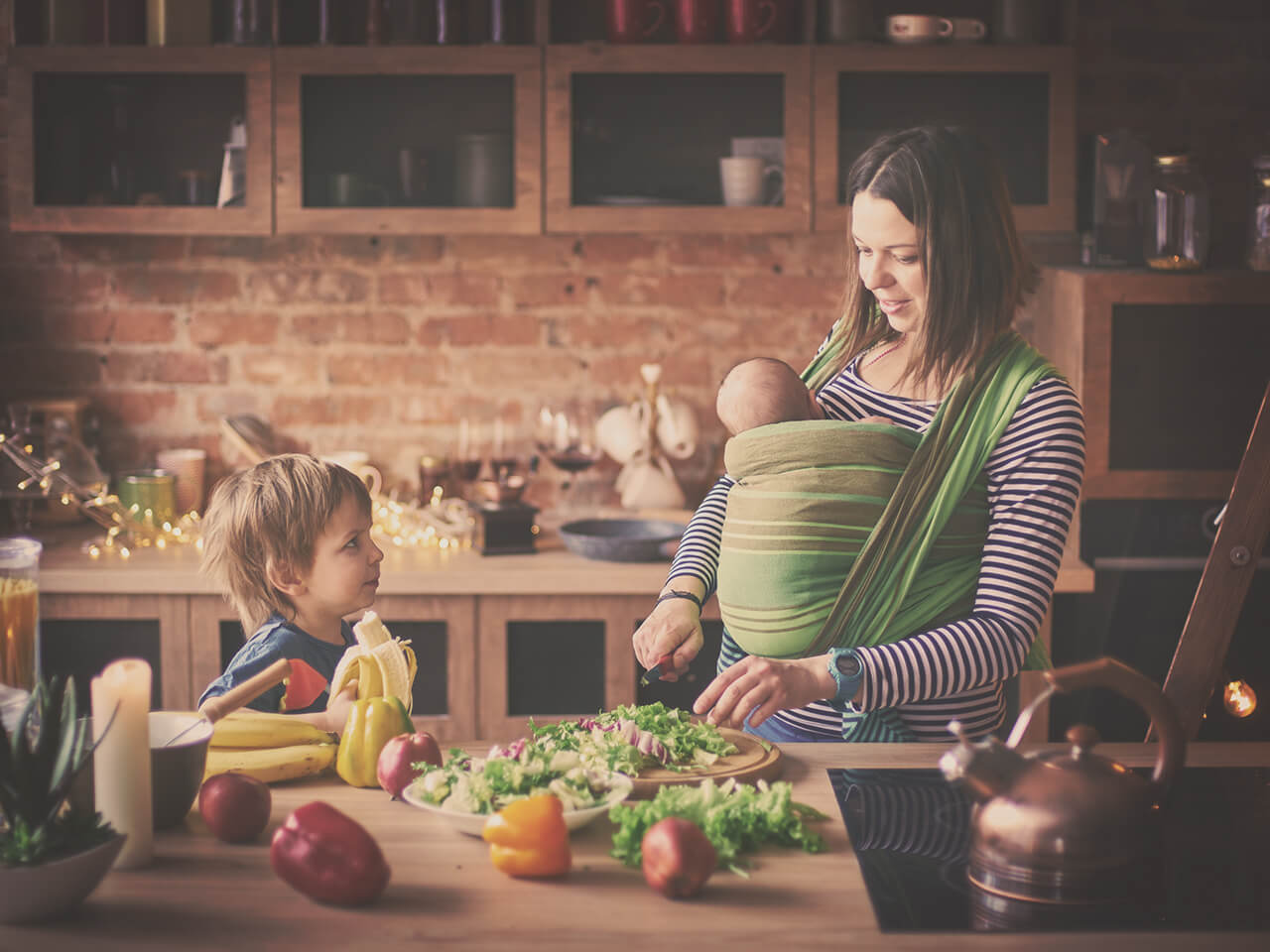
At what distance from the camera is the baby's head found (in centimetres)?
188

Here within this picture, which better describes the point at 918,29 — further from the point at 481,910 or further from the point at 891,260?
the point at 481,910

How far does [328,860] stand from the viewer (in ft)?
4.05

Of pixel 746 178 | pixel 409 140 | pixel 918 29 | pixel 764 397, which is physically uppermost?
pixel 918 29

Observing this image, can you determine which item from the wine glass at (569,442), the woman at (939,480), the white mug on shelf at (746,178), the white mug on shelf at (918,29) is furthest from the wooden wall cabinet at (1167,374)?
the woman at (939,480)

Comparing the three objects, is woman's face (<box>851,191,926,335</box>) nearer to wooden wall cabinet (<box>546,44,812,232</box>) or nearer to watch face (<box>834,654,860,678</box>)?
watch face (<box>834,654,860,678</box>)

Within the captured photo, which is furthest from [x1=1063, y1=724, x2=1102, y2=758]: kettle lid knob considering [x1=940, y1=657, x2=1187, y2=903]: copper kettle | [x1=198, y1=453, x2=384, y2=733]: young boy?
[x1=198, y1=453, x2=384, y2=733]: young boy

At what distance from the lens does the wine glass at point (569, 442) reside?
3477 millimetres

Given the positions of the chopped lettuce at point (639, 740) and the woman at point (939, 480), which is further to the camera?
the woman at point (939, 480)

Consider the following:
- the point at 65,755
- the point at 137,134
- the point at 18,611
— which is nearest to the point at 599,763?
the point at 65,755

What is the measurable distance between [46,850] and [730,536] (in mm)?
950

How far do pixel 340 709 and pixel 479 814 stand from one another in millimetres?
317

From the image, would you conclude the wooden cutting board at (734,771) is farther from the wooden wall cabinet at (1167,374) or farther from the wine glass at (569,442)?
the wine glass at (569,442)

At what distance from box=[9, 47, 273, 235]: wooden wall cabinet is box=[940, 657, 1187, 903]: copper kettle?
247cm

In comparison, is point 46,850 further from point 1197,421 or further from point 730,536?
point 1197,421
